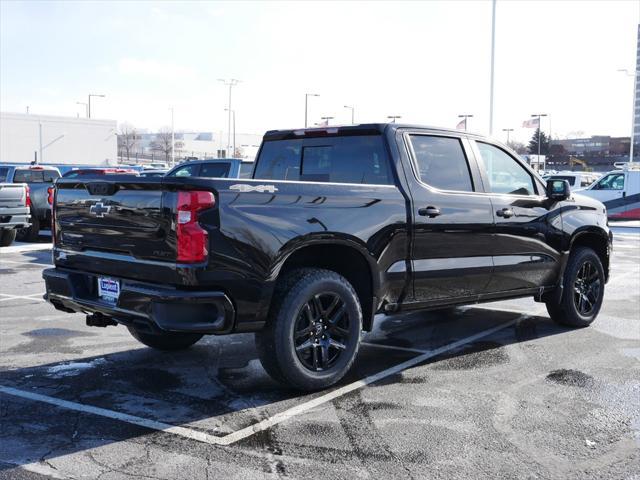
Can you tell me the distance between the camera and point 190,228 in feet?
14.5

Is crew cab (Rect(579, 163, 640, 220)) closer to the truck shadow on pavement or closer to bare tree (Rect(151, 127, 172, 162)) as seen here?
the truck shadow on pavement

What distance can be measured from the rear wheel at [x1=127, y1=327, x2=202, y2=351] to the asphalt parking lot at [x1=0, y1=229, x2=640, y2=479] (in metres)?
0.14

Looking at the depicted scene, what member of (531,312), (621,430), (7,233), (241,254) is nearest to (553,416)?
(621,430)

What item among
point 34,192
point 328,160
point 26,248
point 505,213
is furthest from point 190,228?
point 34,192

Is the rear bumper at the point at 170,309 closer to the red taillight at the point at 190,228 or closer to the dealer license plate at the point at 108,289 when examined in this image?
the dealer license plate at the point at 108,289

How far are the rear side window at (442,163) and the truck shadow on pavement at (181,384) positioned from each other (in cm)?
152

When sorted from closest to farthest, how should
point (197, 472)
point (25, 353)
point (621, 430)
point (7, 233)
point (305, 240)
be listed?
point (197, 472) → point (621, 430) → point (305, 240) → point (25, 353) → point (7, 233)

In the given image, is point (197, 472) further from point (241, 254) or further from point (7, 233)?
point (7, 233)

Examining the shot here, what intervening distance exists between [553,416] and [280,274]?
2058mm

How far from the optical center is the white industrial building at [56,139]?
237 ft

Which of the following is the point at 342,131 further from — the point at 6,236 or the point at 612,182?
the point at 612,182

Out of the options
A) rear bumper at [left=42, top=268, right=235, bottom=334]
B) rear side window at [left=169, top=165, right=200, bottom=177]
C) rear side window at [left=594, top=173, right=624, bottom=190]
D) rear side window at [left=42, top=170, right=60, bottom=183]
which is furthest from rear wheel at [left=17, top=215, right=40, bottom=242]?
rear side window at [left=594, top=173, right=624, bottom=190]

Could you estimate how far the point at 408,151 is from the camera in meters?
5.83

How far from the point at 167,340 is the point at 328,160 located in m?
2.10
